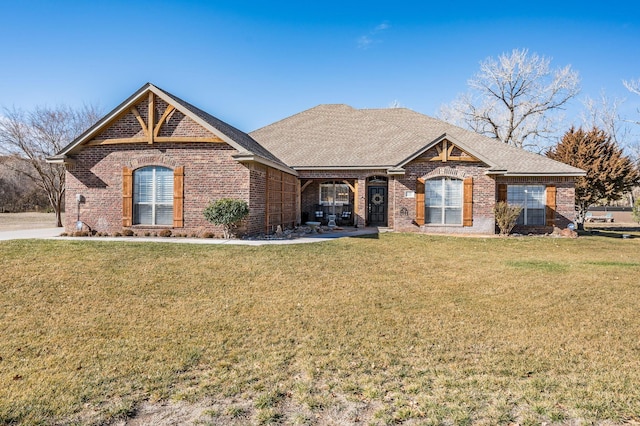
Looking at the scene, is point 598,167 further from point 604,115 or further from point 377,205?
point 604,115

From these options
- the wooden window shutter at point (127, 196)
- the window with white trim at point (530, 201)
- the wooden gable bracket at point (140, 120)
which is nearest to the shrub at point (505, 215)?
the window with white trim at point (530, 201)

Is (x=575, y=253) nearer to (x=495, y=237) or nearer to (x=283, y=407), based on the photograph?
(x=495, y=237)

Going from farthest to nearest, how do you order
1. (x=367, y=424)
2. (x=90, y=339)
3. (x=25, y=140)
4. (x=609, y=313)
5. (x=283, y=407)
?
(x=25, y=140), (x=609, y=313), (x=90, y=339), (x=283, y=407), (x=367, y=424)

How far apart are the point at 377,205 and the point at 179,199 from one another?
1026 cm

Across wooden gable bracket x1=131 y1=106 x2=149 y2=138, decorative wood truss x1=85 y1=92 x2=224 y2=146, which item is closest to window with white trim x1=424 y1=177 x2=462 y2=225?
decorative wood truss x1=85 y1=92 x2=224 y2=146

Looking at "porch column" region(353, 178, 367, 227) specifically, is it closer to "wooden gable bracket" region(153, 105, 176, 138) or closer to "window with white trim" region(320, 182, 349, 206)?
"window with white trim" region(320, 182, 349, 206)

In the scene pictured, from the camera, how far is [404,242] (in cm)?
1327

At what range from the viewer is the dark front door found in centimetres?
1969

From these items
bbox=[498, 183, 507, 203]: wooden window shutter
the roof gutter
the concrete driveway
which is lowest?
the concrete driveway

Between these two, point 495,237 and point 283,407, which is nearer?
point 283,407

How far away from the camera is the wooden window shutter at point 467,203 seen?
1603cm

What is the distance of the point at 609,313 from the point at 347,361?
180 inches

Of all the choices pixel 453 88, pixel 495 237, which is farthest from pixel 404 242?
pixel 453 88

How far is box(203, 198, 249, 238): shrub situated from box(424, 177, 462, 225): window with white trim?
8232 mm
